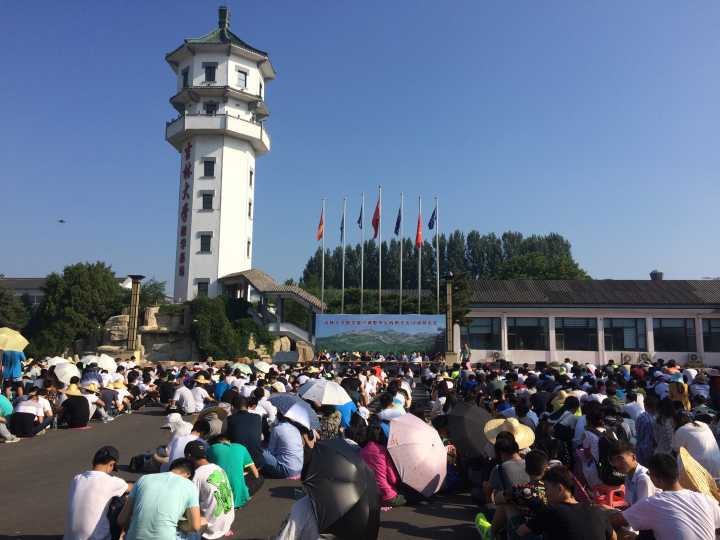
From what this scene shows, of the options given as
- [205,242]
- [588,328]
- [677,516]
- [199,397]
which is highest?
[205,242]

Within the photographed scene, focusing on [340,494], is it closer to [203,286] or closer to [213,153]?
[203,286]

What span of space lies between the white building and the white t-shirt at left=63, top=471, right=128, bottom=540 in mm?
33915

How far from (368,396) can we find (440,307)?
70.7 feet

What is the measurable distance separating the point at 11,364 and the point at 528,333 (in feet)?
103

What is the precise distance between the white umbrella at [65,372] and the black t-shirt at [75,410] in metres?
2.47

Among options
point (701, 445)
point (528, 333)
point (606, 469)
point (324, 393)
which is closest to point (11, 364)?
point (324, 393)

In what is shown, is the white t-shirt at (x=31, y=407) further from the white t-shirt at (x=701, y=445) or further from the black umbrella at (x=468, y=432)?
the white t-shirt at (x=701, y=445)

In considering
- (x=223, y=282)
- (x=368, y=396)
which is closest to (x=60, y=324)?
(x=223, y=282)

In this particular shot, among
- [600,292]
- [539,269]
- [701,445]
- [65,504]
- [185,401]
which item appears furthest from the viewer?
[539,269]

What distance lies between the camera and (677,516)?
390 centimetres

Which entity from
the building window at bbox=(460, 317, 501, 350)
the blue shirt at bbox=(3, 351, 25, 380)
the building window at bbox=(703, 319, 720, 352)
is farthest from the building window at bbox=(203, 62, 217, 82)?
the building window at bbox=(703, 319, 720, 352)

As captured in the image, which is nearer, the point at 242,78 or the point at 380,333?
the point at 380,333

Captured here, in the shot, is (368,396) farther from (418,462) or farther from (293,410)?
(418,462)

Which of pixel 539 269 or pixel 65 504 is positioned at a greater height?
pixel 539 269
